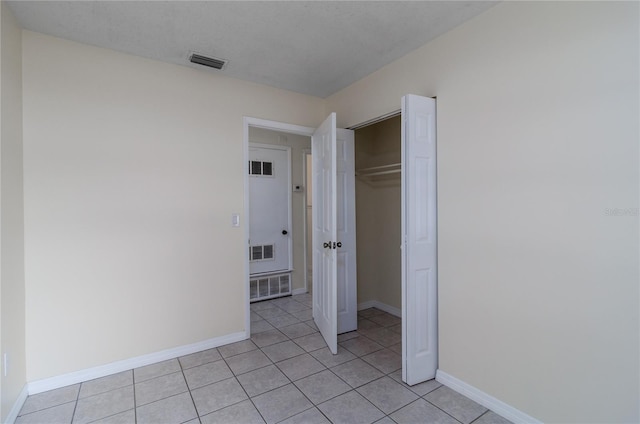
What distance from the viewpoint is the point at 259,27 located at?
2146 mm

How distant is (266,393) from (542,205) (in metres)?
2.13

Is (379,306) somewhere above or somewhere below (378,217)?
below

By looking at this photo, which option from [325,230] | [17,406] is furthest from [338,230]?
[17,406]

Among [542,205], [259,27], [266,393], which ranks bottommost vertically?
[266,393]

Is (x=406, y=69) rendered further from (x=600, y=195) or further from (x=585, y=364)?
(x=585, y=364)

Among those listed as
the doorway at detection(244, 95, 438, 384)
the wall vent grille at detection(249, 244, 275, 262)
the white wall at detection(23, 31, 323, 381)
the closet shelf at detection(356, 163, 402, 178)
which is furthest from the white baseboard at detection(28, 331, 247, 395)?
the closet shelf at detection(356, 163, 402, 178)

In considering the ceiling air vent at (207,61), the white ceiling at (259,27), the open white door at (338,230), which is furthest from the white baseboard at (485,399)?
the ceiling air vent at (207,61)

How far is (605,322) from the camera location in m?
1.50

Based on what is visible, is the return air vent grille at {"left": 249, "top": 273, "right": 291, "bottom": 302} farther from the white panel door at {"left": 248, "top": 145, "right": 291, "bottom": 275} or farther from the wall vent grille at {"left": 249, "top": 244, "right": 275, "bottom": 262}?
the wall vent grille at {"left": 249, "top": 244, "right": 275, "bottom": 262}

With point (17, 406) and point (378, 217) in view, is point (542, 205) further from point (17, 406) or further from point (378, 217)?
point (17, 406)

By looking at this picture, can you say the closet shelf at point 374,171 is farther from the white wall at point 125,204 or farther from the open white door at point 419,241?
the white wall at point 125,204

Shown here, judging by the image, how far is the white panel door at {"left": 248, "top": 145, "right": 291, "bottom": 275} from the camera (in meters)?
4.29

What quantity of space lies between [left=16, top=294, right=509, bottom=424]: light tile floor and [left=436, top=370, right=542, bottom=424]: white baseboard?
0.04m

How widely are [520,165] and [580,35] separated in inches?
27.1
